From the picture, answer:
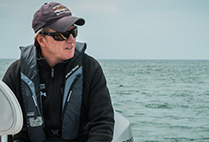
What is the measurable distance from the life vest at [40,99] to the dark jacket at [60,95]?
3 cm

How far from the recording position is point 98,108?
177cm

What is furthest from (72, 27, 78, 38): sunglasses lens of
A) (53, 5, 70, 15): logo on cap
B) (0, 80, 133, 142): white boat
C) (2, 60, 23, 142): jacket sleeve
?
(0, 80, 133, 142): white boat

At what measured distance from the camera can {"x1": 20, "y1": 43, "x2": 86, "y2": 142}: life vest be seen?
A: 5.75 feet

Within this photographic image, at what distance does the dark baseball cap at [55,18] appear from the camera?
1.66 metres

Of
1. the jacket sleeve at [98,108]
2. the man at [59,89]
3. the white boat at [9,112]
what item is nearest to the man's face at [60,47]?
the man at [59,89]

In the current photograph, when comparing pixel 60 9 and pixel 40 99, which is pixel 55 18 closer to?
pixel 60 9

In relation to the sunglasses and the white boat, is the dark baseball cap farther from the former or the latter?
the white boat

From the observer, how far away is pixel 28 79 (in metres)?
1.76

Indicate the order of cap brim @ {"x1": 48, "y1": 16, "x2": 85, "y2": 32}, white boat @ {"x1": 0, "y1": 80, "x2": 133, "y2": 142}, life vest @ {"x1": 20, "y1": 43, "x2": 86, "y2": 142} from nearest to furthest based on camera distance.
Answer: white boat @ {"x1": 0, "y1": 80, "x2": 133, "y2": 142} < cap brim @ {"x1": 48, "y1": 16, "x2": 85, "y2": 32} < life vest @ {"x1": 20, "y1": 43, "x2": 86, "y2": 142}

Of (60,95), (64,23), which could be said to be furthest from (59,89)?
(64,23)

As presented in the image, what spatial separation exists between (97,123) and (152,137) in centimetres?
445

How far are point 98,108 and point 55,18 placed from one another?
1.63 feet

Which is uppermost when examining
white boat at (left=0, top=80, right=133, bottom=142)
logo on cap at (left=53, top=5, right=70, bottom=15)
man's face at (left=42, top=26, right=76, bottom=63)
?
logo on cap at (left=53, top=5, right=70, bottom=15)

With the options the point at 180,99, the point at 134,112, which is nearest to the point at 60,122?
the point at 134,112
